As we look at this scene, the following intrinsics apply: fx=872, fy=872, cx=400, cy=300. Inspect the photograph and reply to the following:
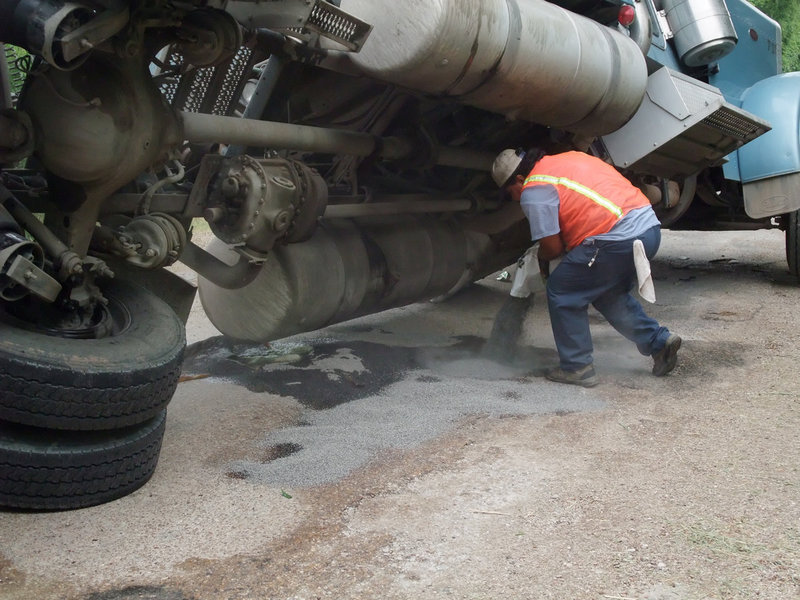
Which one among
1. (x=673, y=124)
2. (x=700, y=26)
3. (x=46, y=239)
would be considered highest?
(x=700, y=26)

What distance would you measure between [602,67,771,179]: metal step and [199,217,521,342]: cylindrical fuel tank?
110 centimetres

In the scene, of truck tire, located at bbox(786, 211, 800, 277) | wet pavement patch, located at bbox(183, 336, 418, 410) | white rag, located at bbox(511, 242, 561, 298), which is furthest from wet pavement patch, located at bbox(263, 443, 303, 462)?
truck tire, located at bbox(786, 211, 800, 277)

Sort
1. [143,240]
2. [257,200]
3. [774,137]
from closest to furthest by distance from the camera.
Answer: [143,240], [257,200], [774,137]

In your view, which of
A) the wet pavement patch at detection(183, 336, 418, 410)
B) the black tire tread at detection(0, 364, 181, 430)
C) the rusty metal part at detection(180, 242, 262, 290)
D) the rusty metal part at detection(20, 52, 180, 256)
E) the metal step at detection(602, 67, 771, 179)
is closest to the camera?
the black tire tread at detection(0, 364, 181, 430)

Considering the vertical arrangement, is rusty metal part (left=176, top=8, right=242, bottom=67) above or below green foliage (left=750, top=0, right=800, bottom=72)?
above

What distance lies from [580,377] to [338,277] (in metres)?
1.25

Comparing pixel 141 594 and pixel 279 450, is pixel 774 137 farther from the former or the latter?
pixel 141 594

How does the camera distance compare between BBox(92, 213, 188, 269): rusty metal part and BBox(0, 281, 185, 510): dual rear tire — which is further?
BBox(92, 213, 188, 269): rusty metal part

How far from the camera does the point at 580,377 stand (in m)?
4.14

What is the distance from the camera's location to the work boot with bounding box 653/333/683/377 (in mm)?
4180

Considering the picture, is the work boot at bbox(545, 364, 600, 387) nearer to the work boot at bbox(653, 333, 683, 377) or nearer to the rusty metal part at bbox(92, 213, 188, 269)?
the work boot at bbox(653, 333, 683, 377)

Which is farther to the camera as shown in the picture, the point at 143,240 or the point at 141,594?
the point at 143,240

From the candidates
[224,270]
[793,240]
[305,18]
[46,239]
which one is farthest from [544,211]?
[793,240]

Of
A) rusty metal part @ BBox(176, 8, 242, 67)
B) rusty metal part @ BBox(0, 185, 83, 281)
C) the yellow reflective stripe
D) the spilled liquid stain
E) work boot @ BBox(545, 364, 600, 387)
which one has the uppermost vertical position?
rusty metal part @ BBox(176, 8, 242, 67)
